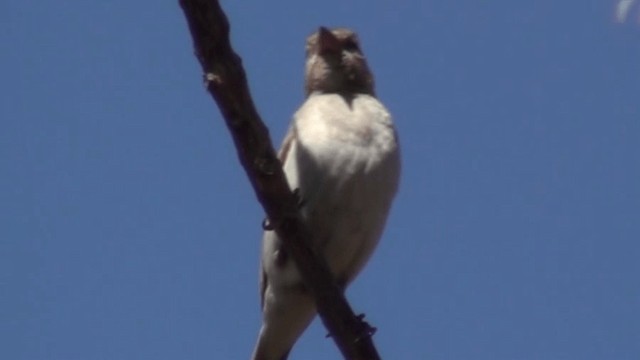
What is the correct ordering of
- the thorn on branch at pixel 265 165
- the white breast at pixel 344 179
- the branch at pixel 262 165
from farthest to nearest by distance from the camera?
1. the white breast at pixel 344 179
2. the thorn on branch at pixel 265 165
3. the branch at pixel 262 165

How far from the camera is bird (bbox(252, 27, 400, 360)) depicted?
6238mm

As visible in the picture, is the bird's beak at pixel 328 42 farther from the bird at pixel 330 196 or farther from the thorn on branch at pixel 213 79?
the thorn on branch at pixel 213 79

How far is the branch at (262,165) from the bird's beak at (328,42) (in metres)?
2.65

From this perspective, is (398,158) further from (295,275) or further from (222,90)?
(222,90)

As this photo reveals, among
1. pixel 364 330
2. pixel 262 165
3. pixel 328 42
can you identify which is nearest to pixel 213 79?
pixel 262 165

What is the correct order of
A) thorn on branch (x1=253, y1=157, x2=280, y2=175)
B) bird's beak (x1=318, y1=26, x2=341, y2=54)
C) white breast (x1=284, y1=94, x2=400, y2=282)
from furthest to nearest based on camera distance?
1. bird's beak (x1=318, y1=26, x2=341, y2=54)
2. white breast (x1=284, y1=94, x2=400, y2=282)
3. thorn on branch (x1=253, y1=157, x2=280, y2=175)

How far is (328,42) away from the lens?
24.6ft

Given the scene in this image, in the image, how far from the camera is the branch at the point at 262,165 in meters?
4.29

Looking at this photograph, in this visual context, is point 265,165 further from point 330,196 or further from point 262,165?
point 330,196

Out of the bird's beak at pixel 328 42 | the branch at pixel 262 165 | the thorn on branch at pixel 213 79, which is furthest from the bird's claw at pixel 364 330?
the bird's beak at pixel 328 42

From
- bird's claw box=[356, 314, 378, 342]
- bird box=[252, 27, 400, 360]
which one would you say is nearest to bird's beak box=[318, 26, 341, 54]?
bird box=[252, 27, 400, 360]

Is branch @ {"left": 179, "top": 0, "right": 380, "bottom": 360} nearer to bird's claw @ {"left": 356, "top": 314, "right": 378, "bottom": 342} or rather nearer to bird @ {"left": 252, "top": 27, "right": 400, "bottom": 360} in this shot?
bird's claw @ {"left": 356, "top": 314, "right": 378, "bottom": 342}

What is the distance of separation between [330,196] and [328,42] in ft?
5.19

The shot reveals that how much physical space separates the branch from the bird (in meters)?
0.98
